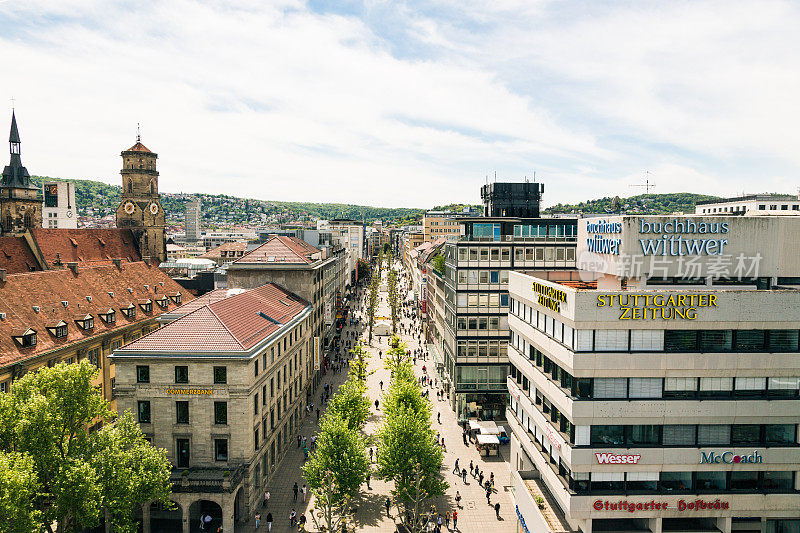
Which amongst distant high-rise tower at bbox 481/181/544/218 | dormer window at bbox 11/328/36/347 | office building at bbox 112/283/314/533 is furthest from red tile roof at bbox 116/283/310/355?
distant high-rise tower at bbox 481/181/544/218

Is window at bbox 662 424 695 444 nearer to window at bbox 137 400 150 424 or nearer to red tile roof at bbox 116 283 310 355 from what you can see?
red tile roof at bbox 116 283 310 355

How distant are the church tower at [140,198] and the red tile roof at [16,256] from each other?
30.0 m

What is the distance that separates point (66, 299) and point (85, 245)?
3862 centimetres

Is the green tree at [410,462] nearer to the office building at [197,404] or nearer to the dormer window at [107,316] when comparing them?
the office building at [197,404]

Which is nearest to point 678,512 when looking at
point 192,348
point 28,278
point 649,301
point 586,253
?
point 649,301

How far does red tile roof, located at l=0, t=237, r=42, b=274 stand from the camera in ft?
245

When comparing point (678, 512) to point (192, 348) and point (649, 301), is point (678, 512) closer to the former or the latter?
point (649, 301)

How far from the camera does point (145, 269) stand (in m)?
85.5

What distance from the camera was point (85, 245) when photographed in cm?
9612

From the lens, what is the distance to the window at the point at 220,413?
43969 millimetres

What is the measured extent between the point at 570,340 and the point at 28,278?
208 ft

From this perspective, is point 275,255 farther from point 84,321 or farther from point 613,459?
point 613,459

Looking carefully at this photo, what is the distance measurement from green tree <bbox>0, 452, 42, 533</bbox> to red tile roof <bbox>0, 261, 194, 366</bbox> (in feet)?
70.4

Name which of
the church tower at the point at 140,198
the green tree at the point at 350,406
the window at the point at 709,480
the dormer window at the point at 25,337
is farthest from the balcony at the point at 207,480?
the church tower at the point at 140,198
